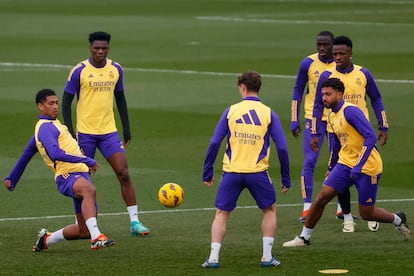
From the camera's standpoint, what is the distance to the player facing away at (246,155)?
43.8 feet

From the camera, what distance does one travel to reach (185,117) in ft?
90.3

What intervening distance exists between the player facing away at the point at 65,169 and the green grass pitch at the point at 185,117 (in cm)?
27

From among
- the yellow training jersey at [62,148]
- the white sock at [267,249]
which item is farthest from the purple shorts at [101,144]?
the white sock at [267,249]

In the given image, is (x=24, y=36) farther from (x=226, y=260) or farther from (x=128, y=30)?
(x=226, y=260)

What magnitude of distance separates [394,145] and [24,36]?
2445 cm

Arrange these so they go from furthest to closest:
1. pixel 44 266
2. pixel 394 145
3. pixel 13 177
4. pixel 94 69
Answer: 1. pixel 394 145
2. pixel 94 69
3. pixel 13 177
4. pixel 44 266

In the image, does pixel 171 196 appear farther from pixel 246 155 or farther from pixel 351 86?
pixel 351 86

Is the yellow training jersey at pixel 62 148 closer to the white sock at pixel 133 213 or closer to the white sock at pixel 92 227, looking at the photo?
the white sock at pixel 92 227

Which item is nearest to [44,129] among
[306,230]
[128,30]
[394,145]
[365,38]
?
[306,230]

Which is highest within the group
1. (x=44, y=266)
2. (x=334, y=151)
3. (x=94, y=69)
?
(x=94, y=69)

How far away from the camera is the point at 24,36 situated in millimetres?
46125

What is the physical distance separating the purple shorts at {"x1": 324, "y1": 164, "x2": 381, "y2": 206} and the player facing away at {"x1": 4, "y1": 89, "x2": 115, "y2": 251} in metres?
2.76

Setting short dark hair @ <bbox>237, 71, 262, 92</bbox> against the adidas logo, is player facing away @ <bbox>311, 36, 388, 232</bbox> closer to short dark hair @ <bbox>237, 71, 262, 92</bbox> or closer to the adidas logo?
short dark hair @ <bbox>237, 71, 262, 92</bbox>

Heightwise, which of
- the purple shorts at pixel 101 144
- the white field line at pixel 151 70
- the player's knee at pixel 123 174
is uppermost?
the white field line at pixel 151 70
